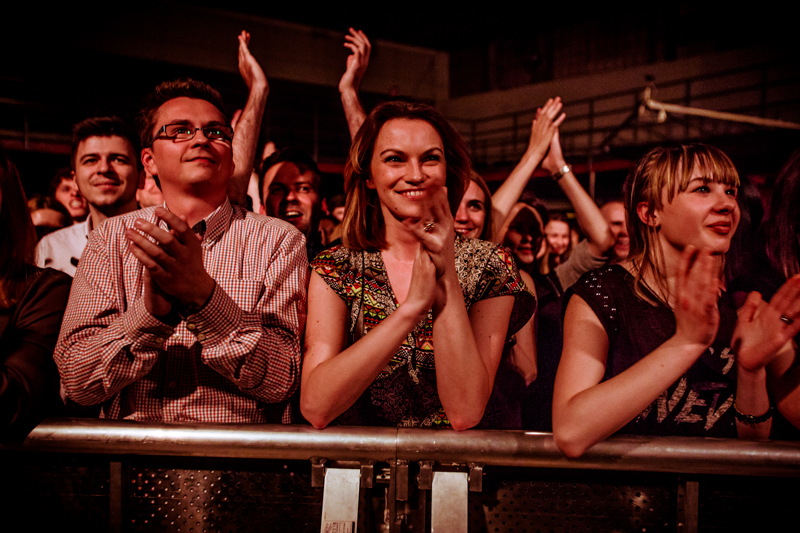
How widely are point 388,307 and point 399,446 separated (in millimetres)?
393

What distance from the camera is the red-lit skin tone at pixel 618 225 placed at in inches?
129

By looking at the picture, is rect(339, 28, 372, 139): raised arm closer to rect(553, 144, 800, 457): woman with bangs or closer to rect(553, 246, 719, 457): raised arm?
rect(553, 144, 800, 457): woman with bangs

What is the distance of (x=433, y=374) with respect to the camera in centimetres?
142

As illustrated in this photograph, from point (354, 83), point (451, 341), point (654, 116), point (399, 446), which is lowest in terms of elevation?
point (399, 446)

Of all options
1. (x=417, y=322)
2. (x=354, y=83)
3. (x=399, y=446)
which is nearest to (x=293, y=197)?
(x=354, y=83)

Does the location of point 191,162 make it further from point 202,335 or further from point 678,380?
point 678,380

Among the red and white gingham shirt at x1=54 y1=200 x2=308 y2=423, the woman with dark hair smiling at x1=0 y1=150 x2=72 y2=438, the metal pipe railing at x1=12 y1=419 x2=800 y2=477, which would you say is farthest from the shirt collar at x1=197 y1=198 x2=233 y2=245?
the metal pipe railing at x1=12 y1=419 x2=800 y2=477

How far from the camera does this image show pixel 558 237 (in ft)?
13.8

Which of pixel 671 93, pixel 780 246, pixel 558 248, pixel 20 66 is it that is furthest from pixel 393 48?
pixel 780 246

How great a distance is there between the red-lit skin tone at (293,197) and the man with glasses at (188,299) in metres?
0.84

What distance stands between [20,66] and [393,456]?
42.4 ft

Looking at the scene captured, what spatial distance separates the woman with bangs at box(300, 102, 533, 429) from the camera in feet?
4.01

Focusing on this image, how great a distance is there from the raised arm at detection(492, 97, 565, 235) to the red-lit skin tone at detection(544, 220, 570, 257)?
1.69 m

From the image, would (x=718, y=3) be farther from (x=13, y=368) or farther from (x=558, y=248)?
(x=13, y=368)
